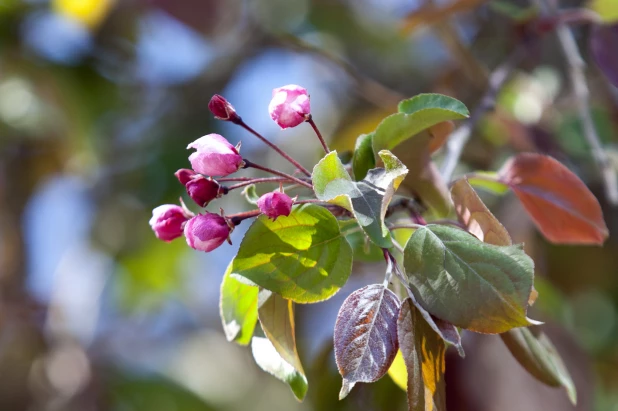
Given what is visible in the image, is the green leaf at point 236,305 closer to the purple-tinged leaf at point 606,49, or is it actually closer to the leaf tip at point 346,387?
the leaf tip at point 346,387

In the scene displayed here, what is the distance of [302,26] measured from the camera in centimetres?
189

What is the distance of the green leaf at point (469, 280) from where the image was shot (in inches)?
16.0

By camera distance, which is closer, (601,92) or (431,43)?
(601,92)

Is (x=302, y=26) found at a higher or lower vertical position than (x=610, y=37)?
lower

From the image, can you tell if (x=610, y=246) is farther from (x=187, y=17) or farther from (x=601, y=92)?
(x=187, y=17)

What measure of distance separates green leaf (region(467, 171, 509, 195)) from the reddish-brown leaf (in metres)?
0.01

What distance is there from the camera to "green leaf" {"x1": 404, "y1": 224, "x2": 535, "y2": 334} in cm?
41

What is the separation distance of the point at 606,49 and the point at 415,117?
0.42 m

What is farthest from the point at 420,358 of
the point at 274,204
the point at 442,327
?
the point at 274,204

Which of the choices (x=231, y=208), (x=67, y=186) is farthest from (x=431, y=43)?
(x=67, y=186)

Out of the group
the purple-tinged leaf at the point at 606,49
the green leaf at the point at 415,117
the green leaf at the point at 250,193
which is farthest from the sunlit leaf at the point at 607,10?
the green leaf at the point at 250,193

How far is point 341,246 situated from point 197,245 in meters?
0.10

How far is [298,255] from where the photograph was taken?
45cm

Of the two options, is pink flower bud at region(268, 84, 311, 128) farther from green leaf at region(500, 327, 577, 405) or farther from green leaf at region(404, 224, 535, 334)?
green leaf at region(500, 327, 577, 405)
